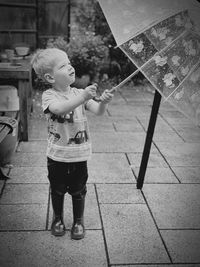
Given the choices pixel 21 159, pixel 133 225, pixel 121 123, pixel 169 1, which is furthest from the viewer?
pixel 121 123

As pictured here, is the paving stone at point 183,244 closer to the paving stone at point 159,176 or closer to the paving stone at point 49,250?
the paving stone at point 49,250

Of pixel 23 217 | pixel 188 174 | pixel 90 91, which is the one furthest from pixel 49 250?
pixel 188 174

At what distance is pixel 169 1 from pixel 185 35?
9.7 inches

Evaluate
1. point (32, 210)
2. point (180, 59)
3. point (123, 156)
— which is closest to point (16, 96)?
point (123, 156)

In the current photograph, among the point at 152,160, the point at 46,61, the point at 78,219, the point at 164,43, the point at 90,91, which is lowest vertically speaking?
the point at 152,160

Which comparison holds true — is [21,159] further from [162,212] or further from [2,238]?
[162,212]

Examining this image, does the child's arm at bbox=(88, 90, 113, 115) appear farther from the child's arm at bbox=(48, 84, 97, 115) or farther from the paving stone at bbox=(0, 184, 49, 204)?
the paving stone at bbox=(0, 184, 49, 204)

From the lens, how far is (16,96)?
15.2 ft

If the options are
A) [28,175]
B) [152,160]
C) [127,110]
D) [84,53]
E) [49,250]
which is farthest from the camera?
[84,53]

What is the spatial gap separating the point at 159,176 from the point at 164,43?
1.82 m

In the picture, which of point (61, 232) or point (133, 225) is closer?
point (61, 232)

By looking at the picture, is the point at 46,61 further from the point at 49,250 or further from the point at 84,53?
the point at 84,53

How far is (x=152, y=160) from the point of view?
4316 millimetres

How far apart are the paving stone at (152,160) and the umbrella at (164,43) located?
70.8 inches
